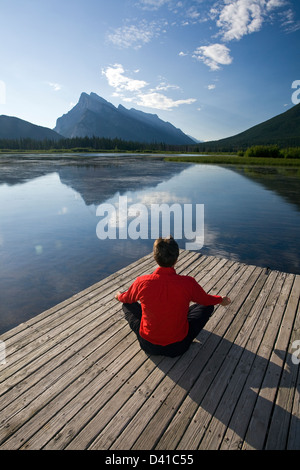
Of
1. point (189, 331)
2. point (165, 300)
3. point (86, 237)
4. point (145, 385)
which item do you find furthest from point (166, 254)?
point (86, 237)

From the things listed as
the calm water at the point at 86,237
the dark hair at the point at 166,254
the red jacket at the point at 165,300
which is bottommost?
the calm water at the point at 86,237

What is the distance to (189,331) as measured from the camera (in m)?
Answer: 3.92

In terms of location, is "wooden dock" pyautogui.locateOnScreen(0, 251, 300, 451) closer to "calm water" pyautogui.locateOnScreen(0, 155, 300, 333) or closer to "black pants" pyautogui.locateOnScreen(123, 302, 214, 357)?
"black pants" pyautogui.locateOnScreen(123, 302, 214, 357)

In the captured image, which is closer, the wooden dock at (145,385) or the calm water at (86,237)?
the wooden dock at (145,385)

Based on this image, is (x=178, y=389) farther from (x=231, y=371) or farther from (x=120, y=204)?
(x=120, y=204)

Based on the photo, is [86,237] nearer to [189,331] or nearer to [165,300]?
[189,331]

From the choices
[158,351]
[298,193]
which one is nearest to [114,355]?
[158,351]

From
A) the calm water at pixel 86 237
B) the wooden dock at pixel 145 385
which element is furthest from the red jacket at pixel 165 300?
the calm water at pixel 86 237

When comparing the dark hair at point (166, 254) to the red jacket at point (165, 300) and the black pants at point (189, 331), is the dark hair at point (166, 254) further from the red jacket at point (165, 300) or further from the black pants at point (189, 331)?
the black pants at point (189, 331)

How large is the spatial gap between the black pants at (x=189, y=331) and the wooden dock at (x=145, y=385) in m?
0.25

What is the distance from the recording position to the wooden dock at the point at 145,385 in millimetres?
2914

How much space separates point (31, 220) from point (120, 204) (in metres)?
6.60
